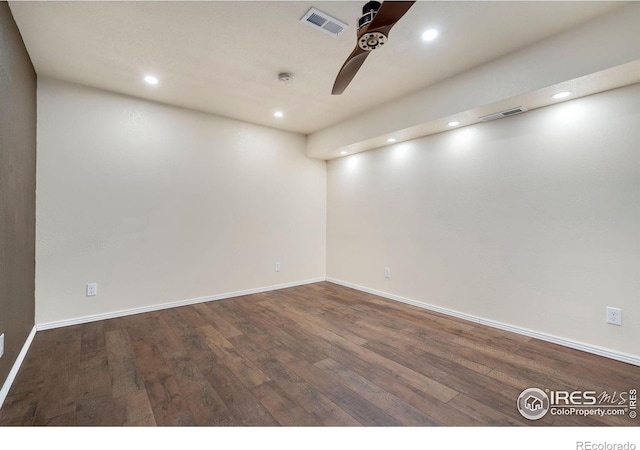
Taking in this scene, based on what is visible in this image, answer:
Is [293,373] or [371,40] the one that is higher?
[371,40]

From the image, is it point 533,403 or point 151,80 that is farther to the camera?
point 151,80

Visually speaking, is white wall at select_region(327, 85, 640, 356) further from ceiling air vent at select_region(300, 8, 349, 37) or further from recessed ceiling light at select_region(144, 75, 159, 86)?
recessed ceiling light at select_region(144, 75, 159, 86)

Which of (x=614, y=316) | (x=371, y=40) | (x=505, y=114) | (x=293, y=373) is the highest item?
(x=505, y=114)

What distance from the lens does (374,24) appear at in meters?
1.36

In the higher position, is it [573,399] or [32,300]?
[32,300]

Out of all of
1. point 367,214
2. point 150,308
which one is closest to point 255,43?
point 367,214

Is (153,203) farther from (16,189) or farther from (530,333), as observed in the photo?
(530,333)

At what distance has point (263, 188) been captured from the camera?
428 cm

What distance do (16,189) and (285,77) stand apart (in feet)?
7.51

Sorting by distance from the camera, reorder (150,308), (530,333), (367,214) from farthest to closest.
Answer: (367,214), (150,308), (530,333)

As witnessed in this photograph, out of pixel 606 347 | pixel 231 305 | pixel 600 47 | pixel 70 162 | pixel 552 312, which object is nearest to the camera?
pixel 600 47

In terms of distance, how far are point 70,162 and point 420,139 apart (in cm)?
382
